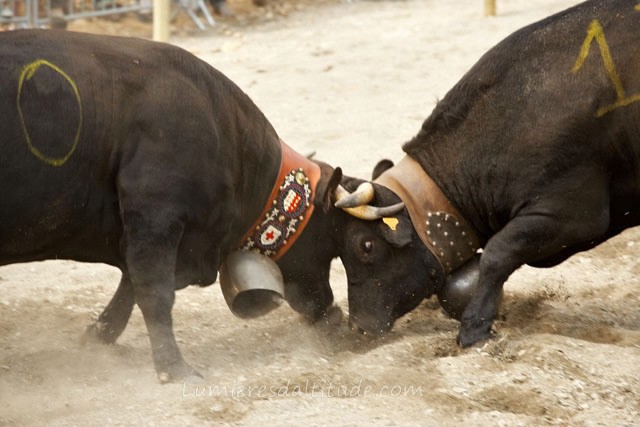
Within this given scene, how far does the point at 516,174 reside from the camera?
614 cm

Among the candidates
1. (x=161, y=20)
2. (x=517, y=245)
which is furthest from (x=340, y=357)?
(x=161, y=20)

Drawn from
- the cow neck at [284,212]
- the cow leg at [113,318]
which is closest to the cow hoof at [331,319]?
the cow neck at [284,212]

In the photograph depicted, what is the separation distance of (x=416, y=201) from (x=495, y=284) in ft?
2.02

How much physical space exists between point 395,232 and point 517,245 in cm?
62

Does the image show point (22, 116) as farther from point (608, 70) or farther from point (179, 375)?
point (608, 70)

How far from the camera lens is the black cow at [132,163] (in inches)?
205

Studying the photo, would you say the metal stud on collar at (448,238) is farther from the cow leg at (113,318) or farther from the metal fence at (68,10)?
the metal fence at (68,10)

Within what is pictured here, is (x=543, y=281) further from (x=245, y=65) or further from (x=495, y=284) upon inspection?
(x=245, y=65)

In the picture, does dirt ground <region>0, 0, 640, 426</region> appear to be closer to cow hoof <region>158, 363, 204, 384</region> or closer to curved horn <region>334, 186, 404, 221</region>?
cow hoof <region>158, 363, 204, 384</region>

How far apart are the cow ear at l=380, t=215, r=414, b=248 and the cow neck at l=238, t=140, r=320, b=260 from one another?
393mm

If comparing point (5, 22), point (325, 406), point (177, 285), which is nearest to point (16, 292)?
point (177, 285)

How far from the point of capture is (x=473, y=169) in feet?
20.8

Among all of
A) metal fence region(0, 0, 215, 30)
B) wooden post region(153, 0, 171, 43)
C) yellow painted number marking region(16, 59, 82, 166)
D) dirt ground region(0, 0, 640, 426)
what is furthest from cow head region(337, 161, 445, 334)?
metal fence region(0, 0, 215, 30)

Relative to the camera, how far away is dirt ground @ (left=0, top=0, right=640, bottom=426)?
16.4 ft
